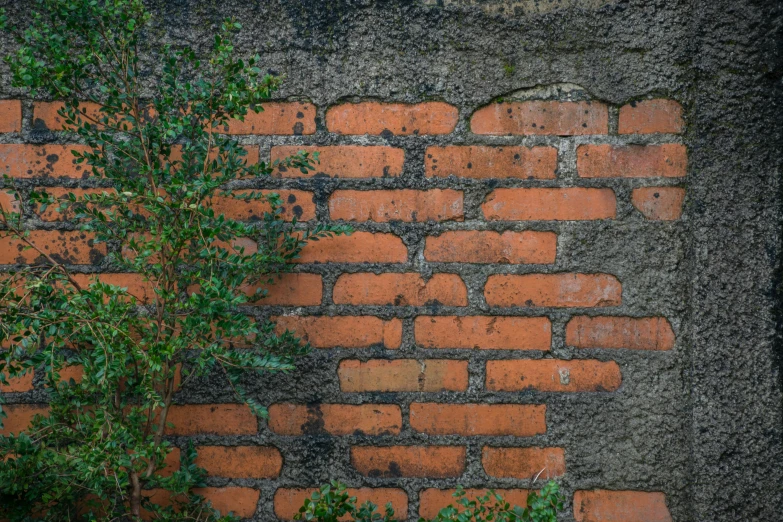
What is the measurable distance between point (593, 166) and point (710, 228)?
1.03ft

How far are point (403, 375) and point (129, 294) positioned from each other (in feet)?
2.25

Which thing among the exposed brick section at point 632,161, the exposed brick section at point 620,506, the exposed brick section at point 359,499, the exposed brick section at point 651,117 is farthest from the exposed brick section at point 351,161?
the exposed brick section at point 620,506

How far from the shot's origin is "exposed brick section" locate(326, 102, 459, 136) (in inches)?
64.3

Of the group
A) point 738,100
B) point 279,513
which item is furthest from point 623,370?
point 279,513

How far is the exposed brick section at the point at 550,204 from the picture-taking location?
1618 mm

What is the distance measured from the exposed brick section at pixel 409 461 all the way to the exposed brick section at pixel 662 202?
760mm

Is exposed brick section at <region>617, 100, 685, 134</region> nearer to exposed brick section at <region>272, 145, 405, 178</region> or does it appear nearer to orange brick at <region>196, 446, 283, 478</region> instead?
exposed brick section at <region>272, 145, 405, 178</region>

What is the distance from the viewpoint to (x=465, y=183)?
163cm

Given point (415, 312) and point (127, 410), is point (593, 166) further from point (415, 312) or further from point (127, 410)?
point (127, 410)

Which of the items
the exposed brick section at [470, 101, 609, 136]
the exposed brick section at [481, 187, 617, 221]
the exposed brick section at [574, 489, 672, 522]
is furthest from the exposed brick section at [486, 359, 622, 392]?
the exposed brick section at [470, 101, 609, 136]

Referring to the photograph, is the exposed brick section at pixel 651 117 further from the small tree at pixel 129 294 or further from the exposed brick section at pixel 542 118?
the small tree at pixel 129 294

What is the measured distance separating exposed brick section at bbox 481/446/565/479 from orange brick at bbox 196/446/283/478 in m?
0.53

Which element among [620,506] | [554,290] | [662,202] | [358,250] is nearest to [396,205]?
[358,250]

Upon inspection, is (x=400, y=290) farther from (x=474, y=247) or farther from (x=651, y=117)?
(x=651, y=117)
